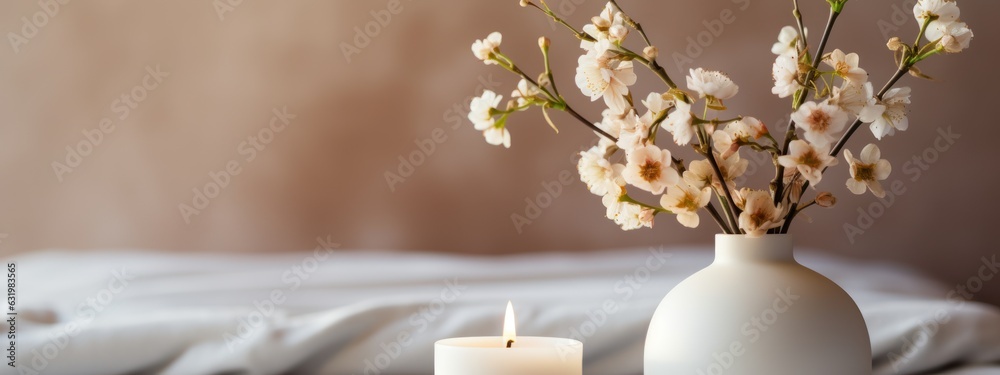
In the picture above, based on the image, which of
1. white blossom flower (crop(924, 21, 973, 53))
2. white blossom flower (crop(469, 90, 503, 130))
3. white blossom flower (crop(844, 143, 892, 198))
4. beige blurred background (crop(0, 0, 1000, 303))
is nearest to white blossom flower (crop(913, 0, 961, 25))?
white blossom flower (crop(924, 21, 973, 53))

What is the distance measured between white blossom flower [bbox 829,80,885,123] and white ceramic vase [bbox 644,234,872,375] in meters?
0.10

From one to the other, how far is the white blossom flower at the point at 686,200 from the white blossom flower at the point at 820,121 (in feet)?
0.28

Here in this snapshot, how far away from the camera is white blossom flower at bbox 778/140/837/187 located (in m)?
0.60

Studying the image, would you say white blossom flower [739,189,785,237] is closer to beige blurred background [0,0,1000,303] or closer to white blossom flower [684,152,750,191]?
white blossom flower [684,152,750,191]

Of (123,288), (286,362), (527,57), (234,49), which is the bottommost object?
(286,362)

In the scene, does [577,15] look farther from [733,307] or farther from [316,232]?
[733,307]

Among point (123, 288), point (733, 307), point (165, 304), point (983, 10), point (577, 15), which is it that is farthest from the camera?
point (577, 15)

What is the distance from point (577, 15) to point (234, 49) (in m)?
1.06

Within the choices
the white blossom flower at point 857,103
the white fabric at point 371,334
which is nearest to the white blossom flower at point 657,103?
the white blossom flower at point 857,103

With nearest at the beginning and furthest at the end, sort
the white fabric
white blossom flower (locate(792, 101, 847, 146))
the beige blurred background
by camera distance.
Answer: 1. white blossom flower (locate(792, 101, 847, 146))
2. the white fabric
3. the beige blurred background

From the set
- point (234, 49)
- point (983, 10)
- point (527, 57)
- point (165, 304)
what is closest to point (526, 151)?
point (527, 57)

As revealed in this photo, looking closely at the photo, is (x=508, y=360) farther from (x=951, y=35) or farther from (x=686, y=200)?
(x=951, y=35)

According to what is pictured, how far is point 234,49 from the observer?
2.70 m

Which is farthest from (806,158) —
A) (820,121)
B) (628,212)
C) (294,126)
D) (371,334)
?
(294,126)
